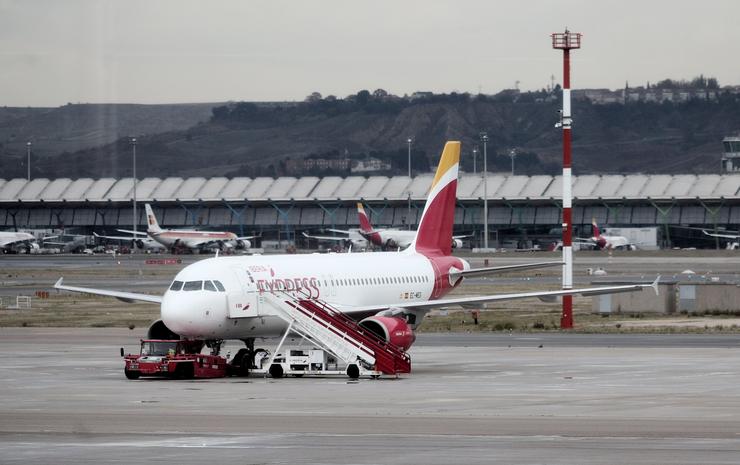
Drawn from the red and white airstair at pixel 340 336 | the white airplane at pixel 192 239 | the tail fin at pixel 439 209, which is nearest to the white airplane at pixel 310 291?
the tail fin at pixel 439 209

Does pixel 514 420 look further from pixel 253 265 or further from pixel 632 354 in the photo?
pixel 632 354

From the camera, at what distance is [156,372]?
46.5 meters

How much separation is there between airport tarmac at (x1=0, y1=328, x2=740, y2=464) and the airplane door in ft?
7.98

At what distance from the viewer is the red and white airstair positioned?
153 ft

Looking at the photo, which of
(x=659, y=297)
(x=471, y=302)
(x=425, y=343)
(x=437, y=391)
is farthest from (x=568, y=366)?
(x=659, y=297)

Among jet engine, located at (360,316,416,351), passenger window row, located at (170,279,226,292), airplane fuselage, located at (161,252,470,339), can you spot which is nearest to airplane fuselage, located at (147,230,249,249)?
airplane fuselage, located at (161,252,470,339)

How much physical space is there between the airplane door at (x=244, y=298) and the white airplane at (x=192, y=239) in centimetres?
13942

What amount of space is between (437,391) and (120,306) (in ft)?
182

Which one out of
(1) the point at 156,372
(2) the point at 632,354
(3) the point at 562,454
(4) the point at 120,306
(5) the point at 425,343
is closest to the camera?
(3) the point at 562,454

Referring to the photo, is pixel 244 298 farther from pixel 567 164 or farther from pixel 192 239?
pixel 192 239

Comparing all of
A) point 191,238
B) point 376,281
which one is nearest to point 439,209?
point 376,281

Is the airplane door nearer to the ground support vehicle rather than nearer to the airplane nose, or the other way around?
the airplane nose

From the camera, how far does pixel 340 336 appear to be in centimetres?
4744

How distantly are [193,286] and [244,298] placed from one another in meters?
1.86
